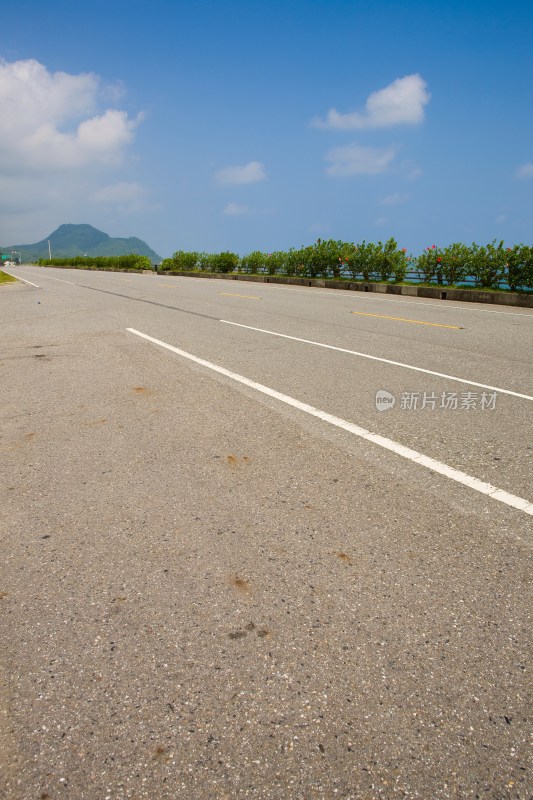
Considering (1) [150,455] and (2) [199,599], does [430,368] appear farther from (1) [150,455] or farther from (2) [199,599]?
(2) [199,599]

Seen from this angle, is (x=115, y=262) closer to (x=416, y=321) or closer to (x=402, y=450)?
(x=416, y=321)

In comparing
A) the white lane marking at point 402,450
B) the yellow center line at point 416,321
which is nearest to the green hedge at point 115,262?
the yellow center line at point 416,321

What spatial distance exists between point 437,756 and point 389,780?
0.18 metres

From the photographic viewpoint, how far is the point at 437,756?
5.26 ft

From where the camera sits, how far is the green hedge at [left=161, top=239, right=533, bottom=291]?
18.2 metres

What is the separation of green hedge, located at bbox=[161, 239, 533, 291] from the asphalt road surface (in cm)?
1491

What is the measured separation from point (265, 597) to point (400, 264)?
2260 centimetres

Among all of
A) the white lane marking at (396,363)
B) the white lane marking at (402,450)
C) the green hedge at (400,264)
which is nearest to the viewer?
the white lane marking at (402,450)

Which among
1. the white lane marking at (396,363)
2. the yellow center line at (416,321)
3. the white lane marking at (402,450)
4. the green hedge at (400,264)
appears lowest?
→ the white lane marking at (402,450)

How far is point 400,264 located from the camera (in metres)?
22.9

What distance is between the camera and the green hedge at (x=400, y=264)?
59.6 ft

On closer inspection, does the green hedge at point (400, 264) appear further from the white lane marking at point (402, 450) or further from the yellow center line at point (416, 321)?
the white lane marking at point (402, 450)

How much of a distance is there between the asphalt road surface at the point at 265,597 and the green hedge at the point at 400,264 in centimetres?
1491

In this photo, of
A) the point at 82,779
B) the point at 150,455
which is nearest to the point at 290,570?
the point at 82,779
